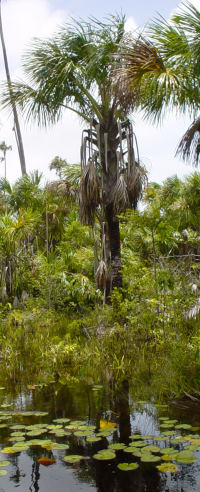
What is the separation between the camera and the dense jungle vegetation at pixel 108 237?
22.0ft

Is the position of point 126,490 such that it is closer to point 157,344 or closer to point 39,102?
point 157,344

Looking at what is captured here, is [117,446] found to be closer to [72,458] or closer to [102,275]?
[72,458]

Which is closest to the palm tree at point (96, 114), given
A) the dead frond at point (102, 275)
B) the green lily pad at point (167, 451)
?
the dead frond at point (102, 275)

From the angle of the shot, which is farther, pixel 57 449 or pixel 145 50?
pixel 145 50

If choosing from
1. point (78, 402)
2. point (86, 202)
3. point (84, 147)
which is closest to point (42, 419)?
point (78, 402)

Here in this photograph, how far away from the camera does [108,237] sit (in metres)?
10.7

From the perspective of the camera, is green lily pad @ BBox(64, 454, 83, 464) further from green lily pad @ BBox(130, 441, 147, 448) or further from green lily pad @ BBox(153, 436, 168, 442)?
green lily pad @ BBox(153, 436, 168, 442)

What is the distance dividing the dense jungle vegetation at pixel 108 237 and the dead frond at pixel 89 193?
2 centimetres

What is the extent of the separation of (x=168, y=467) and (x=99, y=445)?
2.87 feet

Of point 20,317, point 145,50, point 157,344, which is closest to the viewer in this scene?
point 145,50

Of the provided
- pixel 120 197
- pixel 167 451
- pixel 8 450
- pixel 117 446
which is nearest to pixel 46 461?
pixel 8 450

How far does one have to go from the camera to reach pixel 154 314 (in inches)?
340

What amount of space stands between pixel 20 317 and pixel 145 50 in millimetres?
6392

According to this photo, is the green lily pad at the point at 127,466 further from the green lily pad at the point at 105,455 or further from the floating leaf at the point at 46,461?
the floating leaf at the point at 46,461
